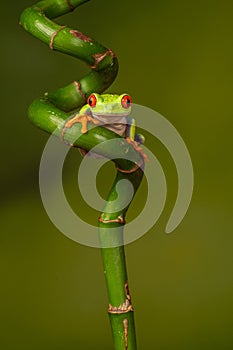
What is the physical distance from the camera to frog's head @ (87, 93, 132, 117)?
0.67 meters

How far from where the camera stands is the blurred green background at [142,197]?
5.09ft

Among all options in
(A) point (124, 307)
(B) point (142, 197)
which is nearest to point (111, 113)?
(A) point (124, 307)

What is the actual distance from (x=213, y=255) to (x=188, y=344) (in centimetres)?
19

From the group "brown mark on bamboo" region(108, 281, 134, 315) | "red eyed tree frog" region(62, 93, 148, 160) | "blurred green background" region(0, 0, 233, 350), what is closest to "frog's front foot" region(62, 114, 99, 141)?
"red eyed tree frog" region(62, 93, 148, 160)

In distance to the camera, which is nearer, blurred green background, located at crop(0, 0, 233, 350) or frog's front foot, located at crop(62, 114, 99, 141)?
frog's front foot, located at crop(62, 114, 99, 141)

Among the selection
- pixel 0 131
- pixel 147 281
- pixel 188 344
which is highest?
pixel 0 131

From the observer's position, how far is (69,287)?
158 centimetres

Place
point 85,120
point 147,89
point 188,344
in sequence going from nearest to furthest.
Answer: point 85,120, point 188,344, point 147,89

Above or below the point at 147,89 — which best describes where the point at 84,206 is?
below

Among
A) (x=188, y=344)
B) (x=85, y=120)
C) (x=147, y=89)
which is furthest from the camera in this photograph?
(x=147, y=89)

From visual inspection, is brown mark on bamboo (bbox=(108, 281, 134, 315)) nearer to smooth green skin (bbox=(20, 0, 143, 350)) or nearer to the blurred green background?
smooth green skin (bbox=(20, 0, 143, 350))

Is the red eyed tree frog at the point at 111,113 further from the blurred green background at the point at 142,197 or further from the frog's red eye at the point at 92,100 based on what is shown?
A: the blurred green background at the point at 142,197

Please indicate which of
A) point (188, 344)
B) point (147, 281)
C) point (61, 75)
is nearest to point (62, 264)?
point (147, 281)

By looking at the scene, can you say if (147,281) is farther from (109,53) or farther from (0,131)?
(109,53)
